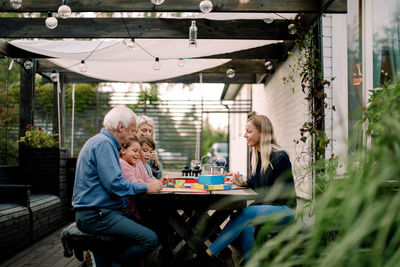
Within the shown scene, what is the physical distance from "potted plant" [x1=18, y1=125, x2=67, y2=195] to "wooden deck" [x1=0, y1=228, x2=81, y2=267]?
1.28 m

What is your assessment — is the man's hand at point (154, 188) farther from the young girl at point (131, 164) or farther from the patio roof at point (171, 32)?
the patio roof at point (171, 32)

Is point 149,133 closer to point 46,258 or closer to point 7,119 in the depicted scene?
point 46,258

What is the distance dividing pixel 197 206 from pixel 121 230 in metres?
0.60

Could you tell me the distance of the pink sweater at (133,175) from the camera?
3.10 metres

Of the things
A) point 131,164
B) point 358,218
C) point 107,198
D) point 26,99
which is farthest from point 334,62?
point 26,99

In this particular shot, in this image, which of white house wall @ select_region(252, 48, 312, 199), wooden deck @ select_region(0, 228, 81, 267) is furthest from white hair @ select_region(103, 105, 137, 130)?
white house wall @ select_region(252, 48, 312, 199)

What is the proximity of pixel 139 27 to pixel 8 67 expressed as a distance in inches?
103

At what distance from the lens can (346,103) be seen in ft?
13.5

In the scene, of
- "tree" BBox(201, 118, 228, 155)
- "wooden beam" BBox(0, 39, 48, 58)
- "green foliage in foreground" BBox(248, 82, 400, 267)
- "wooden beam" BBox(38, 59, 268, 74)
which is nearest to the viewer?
"green foliage in foreground" BBox(248, 82, 400, 267)

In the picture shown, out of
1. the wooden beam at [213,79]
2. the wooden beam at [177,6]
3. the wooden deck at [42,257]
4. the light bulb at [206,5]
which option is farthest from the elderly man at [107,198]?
the wooden beam at [213,79]

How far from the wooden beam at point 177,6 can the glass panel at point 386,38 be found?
336 millimetres

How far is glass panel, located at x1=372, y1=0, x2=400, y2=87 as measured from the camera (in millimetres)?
3465

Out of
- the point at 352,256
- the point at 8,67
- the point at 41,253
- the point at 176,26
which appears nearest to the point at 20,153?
the point at 8,67

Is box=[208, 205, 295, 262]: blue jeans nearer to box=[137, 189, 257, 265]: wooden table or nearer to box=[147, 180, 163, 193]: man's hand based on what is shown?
box=[137, 189, 257, 265]: wooden table
